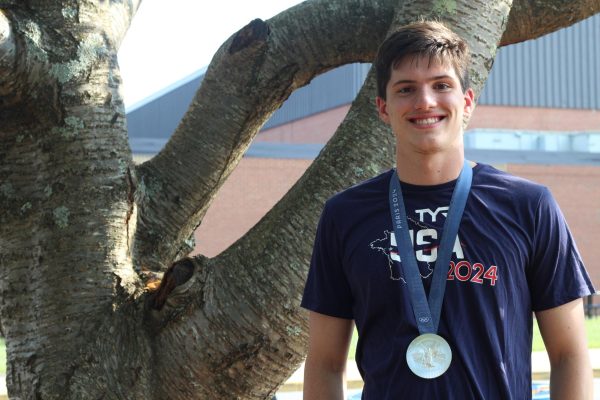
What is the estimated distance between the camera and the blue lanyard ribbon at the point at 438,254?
6.79ft

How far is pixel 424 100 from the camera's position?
2199 millimetres

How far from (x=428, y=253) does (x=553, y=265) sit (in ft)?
0.95

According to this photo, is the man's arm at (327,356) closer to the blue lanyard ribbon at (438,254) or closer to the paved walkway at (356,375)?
the blue lanyard ribbon at (438,254)

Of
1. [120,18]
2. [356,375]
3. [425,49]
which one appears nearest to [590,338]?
[356,375]

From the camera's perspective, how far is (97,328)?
3.34 metres

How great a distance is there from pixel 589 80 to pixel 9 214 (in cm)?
4622

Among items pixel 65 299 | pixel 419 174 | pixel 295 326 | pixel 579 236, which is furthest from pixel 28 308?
pixel 579 236

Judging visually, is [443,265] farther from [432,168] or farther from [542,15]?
[542,15]

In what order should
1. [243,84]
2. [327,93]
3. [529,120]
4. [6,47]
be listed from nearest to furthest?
[6,47] < [243,84] < [529,120] < [327,93]

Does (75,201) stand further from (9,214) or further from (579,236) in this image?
(579,236)

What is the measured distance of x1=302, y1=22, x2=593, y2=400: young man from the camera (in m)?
2.08

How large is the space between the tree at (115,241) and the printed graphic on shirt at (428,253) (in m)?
0.96

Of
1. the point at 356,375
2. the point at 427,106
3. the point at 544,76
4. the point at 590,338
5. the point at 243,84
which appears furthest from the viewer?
the point at 544,76

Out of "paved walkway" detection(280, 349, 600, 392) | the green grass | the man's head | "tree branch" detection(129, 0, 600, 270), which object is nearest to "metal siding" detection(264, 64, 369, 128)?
the green grass
